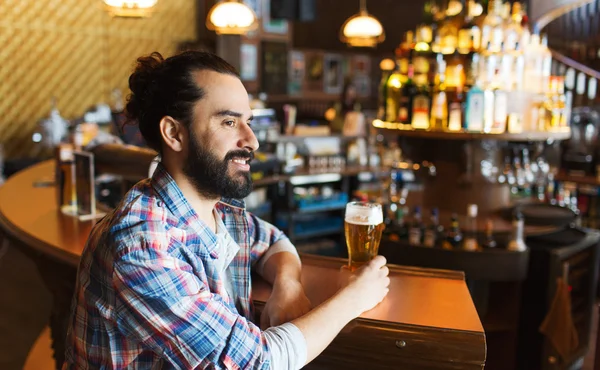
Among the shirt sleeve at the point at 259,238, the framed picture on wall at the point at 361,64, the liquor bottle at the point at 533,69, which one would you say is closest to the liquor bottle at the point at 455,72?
the liquor bottle at the point at 533,69

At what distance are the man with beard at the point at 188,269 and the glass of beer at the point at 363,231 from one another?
0.10 metres

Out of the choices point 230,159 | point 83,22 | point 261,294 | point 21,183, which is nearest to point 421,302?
point 261,294

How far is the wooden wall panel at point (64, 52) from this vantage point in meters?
6.84

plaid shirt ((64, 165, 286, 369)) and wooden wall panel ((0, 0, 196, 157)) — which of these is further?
wooden wall panel ((0, 0, 196, 157))

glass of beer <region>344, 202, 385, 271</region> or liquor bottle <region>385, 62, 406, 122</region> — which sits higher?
liquor bottle <region>385, 62, 406, 122</region>

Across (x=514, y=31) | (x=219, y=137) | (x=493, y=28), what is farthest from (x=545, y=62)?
(x=219, y=137)

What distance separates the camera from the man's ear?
1322 millimetres

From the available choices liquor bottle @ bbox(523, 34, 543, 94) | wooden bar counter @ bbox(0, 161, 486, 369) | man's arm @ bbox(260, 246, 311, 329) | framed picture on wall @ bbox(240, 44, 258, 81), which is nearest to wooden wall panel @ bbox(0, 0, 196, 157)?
framed picture on wall @ bbox(240, 44, 258, 81)

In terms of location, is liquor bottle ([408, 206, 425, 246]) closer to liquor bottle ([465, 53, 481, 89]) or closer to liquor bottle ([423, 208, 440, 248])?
liquor bottle ([423, 208, 440, 248])

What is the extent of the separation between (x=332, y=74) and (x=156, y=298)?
8.65 meters

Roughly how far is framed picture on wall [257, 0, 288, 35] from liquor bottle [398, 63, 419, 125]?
13.9 feet

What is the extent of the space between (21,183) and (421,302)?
2935 millimetres

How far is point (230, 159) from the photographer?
1.35 metres

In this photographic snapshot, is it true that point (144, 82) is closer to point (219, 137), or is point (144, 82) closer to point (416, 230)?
point (219, 137)
